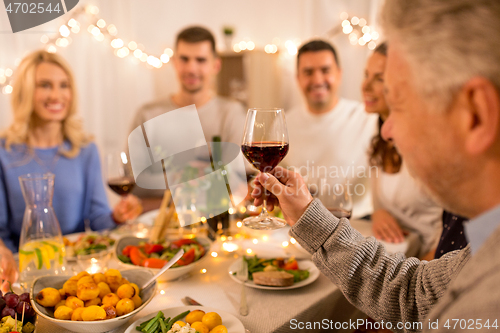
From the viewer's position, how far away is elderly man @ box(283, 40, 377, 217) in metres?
2.58

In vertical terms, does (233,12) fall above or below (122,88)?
above

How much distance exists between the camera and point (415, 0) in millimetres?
467

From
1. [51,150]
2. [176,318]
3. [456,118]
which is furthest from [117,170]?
[456,118]

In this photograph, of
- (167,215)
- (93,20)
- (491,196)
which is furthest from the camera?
(93,20)

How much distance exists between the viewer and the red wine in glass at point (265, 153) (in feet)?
2.78

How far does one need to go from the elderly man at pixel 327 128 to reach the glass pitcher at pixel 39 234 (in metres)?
1.68

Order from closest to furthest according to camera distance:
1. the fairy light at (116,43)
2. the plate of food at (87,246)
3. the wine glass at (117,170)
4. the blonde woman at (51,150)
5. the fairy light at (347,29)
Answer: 1. the plate of food at (87,246)
2. the wine glass at (117,170)
3. the blonde woman at (51,150)
4. the fairy light at (347,29)
5. the fairy light at (116,43)

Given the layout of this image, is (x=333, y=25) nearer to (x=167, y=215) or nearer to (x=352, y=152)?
(x=352, y=152)

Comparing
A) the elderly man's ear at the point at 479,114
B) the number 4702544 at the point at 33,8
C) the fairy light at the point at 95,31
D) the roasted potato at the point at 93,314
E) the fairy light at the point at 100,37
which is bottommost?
the roasted potato at the point at 93,314

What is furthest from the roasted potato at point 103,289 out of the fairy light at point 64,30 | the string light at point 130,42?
the fairy light at point 64,30

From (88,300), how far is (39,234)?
0.39 m

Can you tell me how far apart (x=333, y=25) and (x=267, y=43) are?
81 centimetres

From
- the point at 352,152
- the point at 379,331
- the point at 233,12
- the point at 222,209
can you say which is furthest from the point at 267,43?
the point at 379,331

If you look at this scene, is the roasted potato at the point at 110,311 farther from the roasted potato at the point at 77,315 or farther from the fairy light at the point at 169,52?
the fairy light at the point at 169,52
